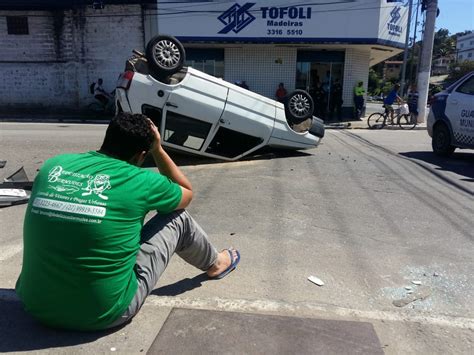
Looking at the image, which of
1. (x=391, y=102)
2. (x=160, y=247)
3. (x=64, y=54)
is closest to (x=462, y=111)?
(x=160, y=247)

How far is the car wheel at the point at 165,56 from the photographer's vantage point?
26.4 feet

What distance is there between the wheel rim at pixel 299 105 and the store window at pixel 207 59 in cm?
1291

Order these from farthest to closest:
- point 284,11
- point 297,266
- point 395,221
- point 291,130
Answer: point 284,11 → point 291,130 → point 395,221 → point 297,266

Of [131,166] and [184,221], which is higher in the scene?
[131,166]

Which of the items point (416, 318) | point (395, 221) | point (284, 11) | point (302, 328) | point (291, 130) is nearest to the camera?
point (302, 328)

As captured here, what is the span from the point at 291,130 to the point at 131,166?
6684 mm

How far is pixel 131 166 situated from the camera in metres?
2.73

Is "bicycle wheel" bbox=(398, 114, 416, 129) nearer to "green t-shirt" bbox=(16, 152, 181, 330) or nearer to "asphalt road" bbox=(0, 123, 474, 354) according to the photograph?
"asphalt road" bbox=(0, 123, 474, 354)

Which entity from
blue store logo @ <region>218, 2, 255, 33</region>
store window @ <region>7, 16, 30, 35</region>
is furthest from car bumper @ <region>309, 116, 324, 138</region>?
store window @ <region>7, 16, 30, 35</region>

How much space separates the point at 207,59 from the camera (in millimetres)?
21391

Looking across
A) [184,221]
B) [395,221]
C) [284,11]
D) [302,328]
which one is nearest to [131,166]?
[184,221]

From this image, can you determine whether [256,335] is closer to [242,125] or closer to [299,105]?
[242,125]

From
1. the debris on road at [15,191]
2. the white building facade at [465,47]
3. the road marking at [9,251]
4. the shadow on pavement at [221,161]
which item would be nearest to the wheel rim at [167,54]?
the shadow on pavement at [221,161]

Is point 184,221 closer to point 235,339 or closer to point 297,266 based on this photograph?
point 235,339
